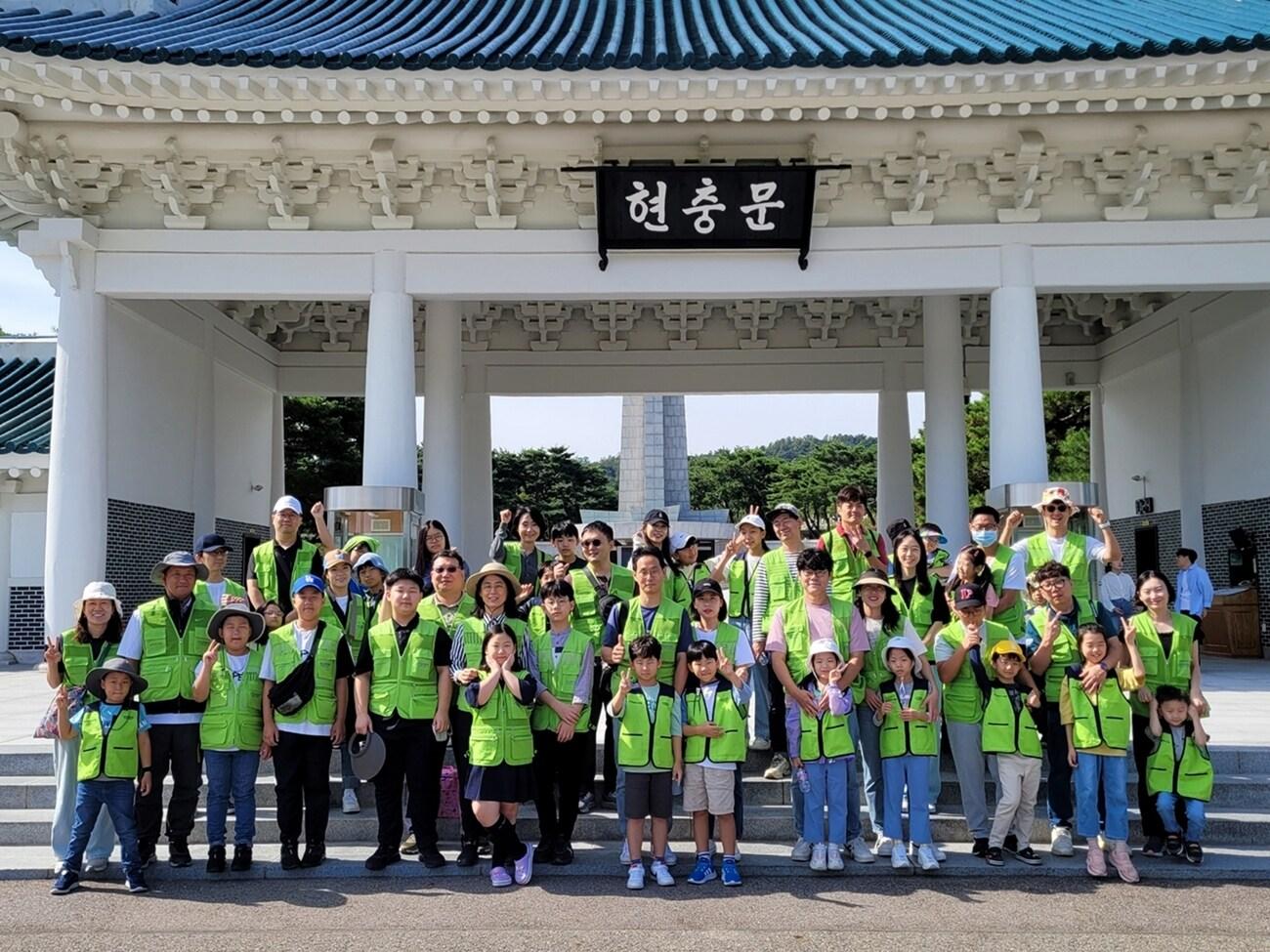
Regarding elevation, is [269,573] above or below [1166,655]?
above

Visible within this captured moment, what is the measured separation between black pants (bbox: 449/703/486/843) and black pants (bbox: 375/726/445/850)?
9cm

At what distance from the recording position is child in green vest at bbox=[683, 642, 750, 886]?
5.31 metres

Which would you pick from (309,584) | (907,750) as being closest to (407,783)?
(309,584)

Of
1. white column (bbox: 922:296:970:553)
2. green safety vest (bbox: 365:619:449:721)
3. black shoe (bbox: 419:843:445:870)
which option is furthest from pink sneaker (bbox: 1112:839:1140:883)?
white column (bbox: 922:296:970:553)

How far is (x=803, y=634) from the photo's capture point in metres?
5.64

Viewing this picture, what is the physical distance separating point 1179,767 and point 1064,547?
1.41 meters

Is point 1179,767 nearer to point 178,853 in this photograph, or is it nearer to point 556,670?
point 556,670

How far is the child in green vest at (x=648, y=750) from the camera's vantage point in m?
5.32

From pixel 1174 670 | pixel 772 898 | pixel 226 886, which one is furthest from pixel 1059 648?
pixel 226 886

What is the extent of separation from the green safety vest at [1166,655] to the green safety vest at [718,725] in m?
2.20

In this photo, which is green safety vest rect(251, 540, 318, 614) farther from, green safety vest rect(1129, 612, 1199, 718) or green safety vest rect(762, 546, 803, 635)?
green safety vest rect(1129, 612, 1199, 718)

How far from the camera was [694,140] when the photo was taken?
8.68 meters

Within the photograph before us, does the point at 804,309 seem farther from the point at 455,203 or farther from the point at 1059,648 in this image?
the point at 1059,648

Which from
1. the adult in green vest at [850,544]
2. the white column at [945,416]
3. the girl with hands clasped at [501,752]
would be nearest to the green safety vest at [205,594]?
the girl with hands clasped at [501,752]
